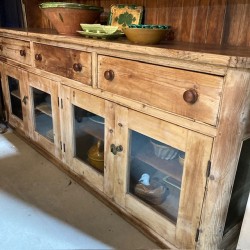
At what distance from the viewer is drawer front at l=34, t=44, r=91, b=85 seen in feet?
3.91

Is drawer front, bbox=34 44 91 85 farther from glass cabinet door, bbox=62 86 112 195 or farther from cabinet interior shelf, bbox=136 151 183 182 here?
cabinet interior shelf, bbox=136 151 183 182

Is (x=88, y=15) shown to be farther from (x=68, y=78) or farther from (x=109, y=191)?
(x=109, y=191)

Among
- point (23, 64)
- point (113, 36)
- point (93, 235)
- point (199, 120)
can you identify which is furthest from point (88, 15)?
point (93, 235)

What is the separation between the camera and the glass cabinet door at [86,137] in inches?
48.9

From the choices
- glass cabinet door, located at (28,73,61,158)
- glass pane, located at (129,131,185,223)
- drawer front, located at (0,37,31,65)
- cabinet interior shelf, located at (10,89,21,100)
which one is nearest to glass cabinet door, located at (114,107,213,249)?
glass pane, located at (129,131,185,223)

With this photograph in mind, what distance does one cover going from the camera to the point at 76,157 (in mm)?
1467

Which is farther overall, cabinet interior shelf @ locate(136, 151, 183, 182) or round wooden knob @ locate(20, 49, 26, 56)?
round wooden knob @ locate(20, 49, 26, 56)

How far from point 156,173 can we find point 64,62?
2.33ft

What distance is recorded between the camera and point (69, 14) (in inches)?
51.6

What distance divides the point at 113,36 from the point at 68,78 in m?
0.33

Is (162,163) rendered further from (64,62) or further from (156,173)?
(64,62)

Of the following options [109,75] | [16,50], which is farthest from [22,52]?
[109,75]

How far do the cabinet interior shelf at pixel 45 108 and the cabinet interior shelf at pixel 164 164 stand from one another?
74 cm

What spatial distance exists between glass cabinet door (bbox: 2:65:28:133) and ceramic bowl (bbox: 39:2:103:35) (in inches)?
19.7
